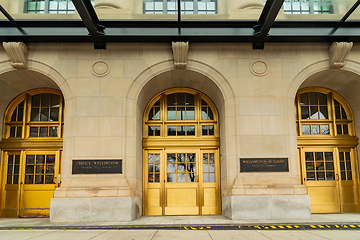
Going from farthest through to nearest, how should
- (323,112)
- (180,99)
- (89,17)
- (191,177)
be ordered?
(180,99) → (323,112) → (191,177) → (89,17)

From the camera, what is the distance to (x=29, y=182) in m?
12.4

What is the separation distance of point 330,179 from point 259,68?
529 cm

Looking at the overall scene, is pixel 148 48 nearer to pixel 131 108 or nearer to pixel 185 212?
pixel 131 108

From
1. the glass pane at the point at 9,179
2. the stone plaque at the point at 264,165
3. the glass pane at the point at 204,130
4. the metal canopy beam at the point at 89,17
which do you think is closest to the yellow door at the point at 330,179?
the stone plaque at the point at 264,165

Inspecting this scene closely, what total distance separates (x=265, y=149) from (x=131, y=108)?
4.80 metres

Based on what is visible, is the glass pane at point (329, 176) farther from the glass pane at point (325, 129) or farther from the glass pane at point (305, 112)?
the glass pane at point (305, 112)

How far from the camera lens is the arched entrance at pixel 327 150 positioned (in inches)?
478

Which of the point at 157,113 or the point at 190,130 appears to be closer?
the point at 190,130

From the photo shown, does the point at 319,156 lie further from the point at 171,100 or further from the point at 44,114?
the point at 44,114

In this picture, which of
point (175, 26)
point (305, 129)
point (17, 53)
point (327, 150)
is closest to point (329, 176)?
point (327, 150)

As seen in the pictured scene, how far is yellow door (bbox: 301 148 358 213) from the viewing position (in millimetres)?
12062

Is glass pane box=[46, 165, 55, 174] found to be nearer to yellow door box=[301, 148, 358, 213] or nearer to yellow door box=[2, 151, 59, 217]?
yellow door box=[2, 151, 59, 217]

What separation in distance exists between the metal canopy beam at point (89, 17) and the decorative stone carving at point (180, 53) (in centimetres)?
252

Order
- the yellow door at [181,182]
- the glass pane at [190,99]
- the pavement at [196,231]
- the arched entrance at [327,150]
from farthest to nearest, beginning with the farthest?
the glass pane at [190,99] < the arched entrance at [327,150] < the yellow door at [181,182] < the pavement at [196,231]
